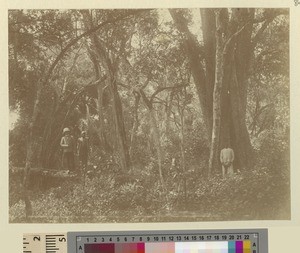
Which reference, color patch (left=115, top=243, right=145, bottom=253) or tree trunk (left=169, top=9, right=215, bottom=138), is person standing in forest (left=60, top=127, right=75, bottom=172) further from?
tree trunk (left=169, top=9, right=215, bottom=138)

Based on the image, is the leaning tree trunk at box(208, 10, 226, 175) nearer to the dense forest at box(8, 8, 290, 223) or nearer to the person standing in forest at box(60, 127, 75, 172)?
the dense forest at box(8, 8, 290, 223)

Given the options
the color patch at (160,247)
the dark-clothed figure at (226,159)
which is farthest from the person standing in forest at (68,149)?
the dark-clothed figure at (226,159)

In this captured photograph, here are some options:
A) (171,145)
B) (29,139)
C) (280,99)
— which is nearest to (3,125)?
(29,139)

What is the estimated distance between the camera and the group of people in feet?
5.21

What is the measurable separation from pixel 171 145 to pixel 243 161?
0.23 meters

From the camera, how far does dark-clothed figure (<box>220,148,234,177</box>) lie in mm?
1589

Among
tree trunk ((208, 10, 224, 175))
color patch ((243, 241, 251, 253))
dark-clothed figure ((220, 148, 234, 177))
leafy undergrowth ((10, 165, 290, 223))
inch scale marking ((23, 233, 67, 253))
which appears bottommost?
color patch ((243, 241, 251, 253))

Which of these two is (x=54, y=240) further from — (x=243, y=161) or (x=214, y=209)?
(x=243, y=161)

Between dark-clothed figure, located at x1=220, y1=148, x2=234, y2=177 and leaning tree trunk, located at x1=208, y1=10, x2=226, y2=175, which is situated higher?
leaning tree trunk, located at x1=208, y1=10, x2=226, y2=175

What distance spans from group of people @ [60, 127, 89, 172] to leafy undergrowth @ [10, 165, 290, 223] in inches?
2.0

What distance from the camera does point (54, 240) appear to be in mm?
1584

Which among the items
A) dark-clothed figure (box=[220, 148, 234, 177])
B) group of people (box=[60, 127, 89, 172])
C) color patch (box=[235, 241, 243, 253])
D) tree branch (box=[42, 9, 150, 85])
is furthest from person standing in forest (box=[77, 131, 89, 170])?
color patch (box=[235, 241, 243, 253])

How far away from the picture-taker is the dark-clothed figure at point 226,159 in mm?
1589

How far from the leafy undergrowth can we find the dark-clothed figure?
3 centimetres
